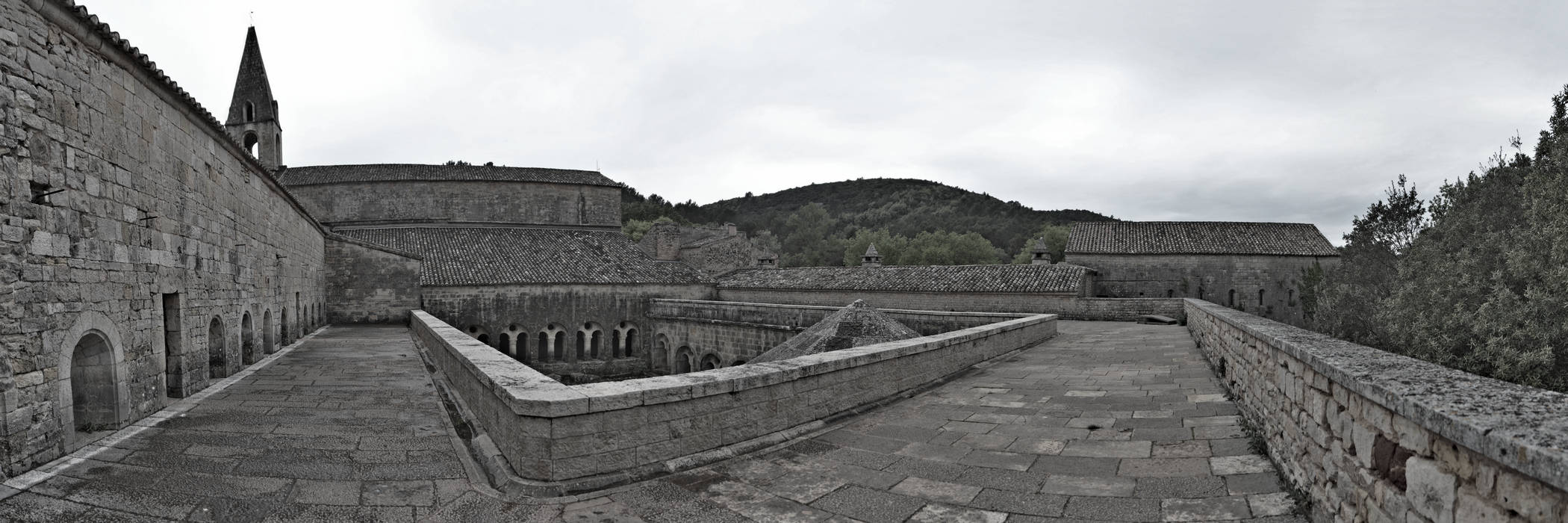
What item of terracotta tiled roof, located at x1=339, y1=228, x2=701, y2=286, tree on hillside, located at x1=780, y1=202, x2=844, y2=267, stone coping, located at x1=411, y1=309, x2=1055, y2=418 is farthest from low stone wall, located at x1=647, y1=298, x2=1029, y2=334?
tree on hillside, located at x1=780, y1=202, x2=844, y2=267

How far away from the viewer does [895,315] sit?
19.1 m

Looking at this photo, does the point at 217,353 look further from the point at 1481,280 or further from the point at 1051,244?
the point at 1051,244

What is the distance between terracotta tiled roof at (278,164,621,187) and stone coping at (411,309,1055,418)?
3080 centimetres

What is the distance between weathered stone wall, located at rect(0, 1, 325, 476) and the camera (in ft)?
17.3

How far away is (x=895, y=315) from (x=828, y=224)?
74153 millimetres

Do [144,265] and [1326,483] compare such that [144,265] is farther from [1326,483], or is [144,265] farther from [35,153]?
[1326,483]

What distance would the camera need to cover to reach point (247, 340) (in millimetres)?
11516

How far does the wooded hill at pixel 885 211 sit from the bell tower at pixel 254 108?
167 feet

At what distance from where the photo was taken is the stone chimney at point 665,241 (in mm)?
40438

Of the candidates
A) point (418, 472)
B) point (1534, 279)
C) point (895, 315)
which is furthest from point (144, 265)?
point (1534, 279)

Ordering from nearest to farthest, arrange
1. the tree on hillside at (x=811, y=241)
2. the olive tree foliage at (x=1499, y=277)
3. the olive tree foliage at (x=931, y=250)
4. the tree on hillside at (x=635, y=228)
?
1. the olive tree foliage at (x=1499, y=277)
2. the olive tree foliage at (x=931, y=250)
3. the tree on hillside at (x=635, y=228)
4. the tree on hillside at (x=811, y=241)

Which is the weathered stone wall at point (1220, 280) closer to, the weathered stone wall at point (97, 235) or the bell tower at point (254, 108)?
the weathered stone wall at point (97, 235)

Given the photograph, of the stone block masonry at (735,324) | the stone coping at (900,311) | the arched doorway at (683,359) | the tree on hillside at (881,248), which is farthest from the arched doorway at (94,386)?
the tree on hillside at (881,248)

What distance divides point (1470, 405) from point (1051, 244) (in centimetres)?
6747
